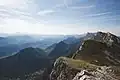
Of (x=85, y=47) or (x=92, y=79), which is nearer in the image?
(x=92, y=79)

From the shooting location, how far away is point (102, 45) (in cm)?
15800

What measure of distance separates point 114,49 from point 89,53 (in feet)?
138

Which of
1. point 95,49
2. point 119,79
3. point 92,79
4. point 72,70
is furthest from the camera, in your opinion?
point 95,49

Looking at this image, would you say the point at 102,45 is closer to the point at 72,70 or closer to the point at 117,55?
the point at 117,55

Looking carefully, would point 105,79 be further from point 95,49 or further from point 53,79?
point 95,49

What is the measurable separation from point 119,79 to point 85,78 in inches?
559

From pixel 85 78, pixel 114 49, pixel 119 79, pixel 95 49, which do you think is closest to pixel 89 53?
pixel 95 49

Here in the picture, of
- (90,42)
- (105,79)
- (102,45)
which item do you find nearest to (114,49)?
(102,45)

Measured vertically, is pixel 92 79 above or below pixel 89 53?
above

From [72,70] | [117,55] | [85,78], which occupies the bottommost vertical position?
[117,55]

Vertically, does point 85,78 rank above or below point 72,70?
above

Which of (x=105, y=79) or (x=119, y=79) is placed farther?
(x=119, y=79)

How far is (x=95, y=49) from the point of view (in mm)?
144000

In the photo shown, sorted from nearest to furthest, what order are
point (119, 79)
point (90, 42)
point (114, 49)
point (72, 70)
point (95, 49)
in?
point (119, 79)
point (72, 70)
point (95, 49)
point (90, 42)
point (114, 49)
